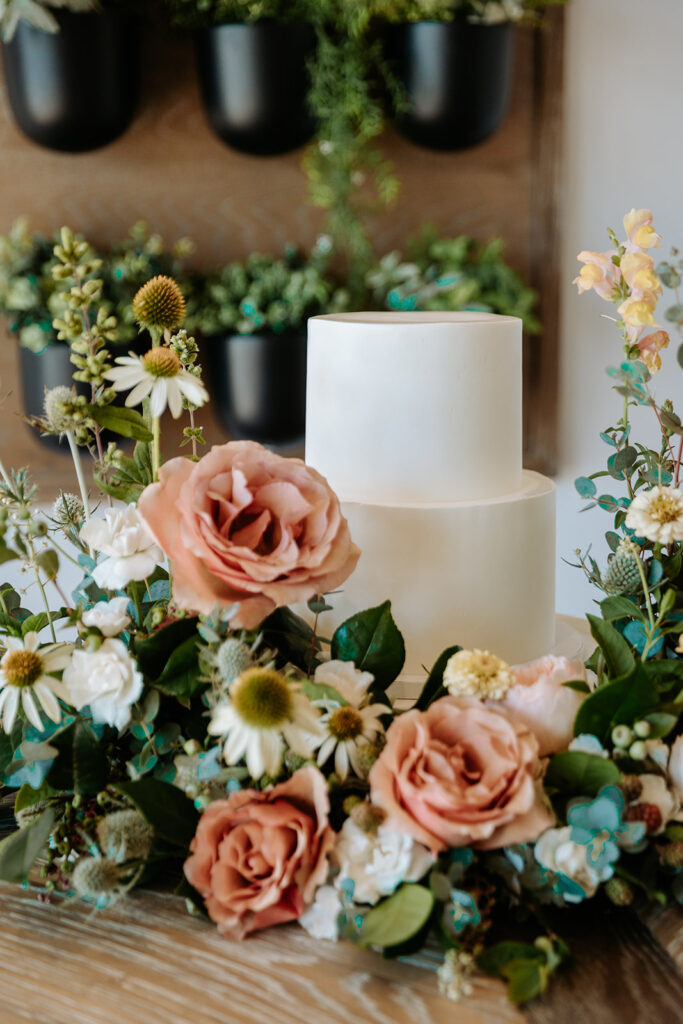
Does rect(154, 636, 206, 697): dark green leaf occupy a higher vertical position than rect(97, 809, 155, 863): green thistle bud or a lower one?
higher

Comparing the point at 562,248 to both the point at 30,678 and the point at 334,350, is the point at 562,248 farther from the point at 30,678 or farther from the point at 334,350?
the point at 30,678

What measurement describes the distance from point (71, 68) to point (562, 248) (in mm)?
894

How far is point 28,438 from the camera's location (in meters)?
1.65

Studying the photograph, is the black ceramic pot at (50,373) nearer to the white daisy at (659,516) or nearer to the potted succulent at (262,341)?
the potted succulent at (262,341)

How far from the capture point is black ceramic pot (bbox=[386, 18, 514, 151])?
1.46 metres

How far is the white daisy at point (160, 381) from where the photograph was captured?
56cm

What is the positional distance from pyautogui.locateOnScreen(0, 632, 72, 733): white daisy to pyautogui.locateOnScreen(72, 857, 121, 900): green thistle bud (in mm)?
79

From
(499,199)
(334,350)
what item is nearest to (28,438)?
(499,199)

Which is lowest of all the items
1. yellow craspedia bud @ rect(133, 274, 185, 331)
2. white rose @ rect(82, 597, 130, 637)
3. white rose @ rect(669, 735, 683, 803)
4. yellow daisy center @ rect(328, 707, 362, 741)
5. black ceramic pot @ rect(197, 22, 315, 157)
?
white rose @ rect(669, 735, 683, 803)

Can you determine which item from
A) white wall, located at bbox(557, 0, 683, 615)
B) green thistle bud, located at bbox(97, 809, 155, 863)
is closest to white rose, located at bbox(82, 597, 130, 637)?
green thistle bud, located at bbox(97, 809, 155, 863)

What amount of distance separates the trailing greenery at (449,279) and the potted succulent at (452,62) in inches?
6.8

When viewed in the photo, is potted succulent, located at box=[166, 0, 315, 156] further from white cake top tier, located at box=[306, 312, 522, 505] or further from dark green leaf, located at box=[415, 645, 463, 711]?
dark green leaf, located at box=[415, 645, 463, 711]

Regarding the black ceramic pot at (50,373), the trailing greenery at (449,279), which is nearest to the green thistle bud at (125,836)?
the black ceramic pot at (50,373)

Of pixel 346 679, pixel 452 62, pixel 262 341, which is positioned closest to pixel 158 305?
pixel 346 679
